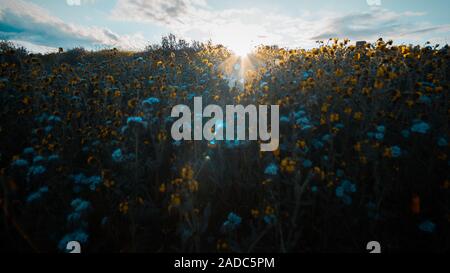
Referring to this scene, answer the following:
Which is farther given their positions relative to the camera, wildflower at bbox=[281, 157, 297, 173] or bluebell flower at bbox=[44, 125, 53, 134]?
bluebell flower at bbox=[44, 125, 53, 134]

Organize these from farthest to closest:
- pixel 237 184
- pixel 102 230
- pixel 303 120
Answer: pixel 303 120 < pixel 237 184 < pixel 102 230

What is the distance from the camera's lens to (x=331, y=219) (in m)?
2.44

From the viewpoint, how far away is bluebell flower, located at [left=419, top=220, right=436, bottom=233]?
2176mm

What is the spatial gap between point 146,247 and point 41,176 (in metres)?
1.54

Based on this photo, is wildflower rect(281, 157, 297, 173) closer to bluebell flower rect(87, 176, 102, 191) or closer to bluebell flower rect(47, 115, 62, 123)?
bluebell flower rect(87, 176, 102, 191)

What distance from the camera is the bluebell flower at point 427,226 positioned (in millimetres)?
2176

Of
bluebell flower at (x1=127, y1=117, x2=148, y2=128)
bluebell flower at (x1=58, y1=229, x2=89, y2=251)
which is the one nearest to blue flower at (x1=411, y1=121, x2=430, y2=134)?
bluebell flower at (x1=127, y1=117, x2=148, y2=128)

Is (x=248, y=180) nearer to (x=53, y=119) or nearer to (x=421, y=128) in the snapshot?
(x=421, y=128)

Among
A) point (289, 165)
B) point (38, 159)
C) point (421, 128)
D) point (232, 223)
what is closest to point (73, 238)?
point (38, 159)

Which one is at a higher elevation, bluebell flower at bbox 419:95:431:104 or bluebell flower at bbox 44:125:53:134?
bluebell flower at bbox 419:95:431:104

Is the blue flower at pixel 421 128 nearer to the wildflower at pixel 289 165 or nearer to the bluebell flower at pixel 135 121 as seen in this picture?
the wildflower at pixel 289 165

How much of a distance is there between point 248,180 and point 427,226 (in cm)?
155
